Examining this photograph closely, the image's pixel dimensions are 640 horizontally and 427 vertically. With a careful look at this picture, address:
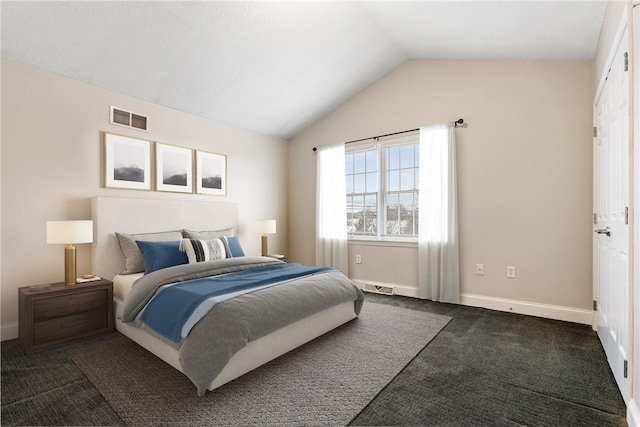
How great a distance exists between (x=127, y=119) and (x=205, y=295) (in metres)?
2.49

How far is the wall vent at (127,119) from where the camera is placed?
342cm

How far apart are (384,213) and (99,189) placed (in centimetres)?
352

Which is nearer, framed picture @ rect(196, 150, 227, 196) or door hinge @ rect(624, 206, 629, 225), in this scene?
door hinge @ rect(624, 206, 629, 225)

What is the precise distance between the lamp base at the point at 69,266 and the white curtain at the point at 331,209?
310 centimetres

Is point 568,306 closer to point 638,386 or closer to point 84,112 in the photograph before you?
point 638,386

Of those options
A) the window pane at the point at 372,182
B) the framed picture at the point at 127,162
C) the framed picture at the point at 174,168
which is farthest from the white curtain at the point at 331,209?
the framed picture at the point at 127,162

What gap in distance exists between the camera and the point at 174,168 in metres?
3.97

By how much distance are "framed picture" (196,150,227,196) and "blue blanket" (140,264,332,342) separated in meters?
1.85

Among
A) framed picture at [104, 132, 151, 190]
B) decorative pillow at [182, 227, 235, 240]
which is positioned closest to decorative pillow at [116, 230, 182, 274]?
decorative pillow at [182, 227, 235, 240]

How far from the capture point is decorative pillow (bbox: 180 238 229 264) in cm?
328

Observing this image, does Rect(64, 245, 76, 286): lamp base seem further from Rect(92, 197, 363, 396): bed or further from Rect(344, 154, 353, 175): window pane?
Rect(344, 154, 353, 175): window pane

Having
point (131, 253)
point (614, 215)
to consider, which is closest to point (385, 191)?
point (614, 215)

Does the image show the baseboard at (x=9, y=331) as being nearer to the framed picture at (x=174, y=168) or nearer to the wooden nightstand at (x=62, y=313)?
the wooden nightstand at (x=62, y=313)

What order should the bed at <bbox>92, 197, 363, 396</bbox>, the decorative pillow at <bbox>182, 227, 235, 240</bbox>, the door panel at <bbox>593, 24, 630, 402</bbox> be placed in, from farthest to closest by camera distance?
1. the decorative pillow at <bbox>182, 227, 235, 240</bbox>
2. the bed at <bbox>92, 197, 363, 396</bbox>
3. the door panel at <bbox>593, 24, 630, 402</bbox>
